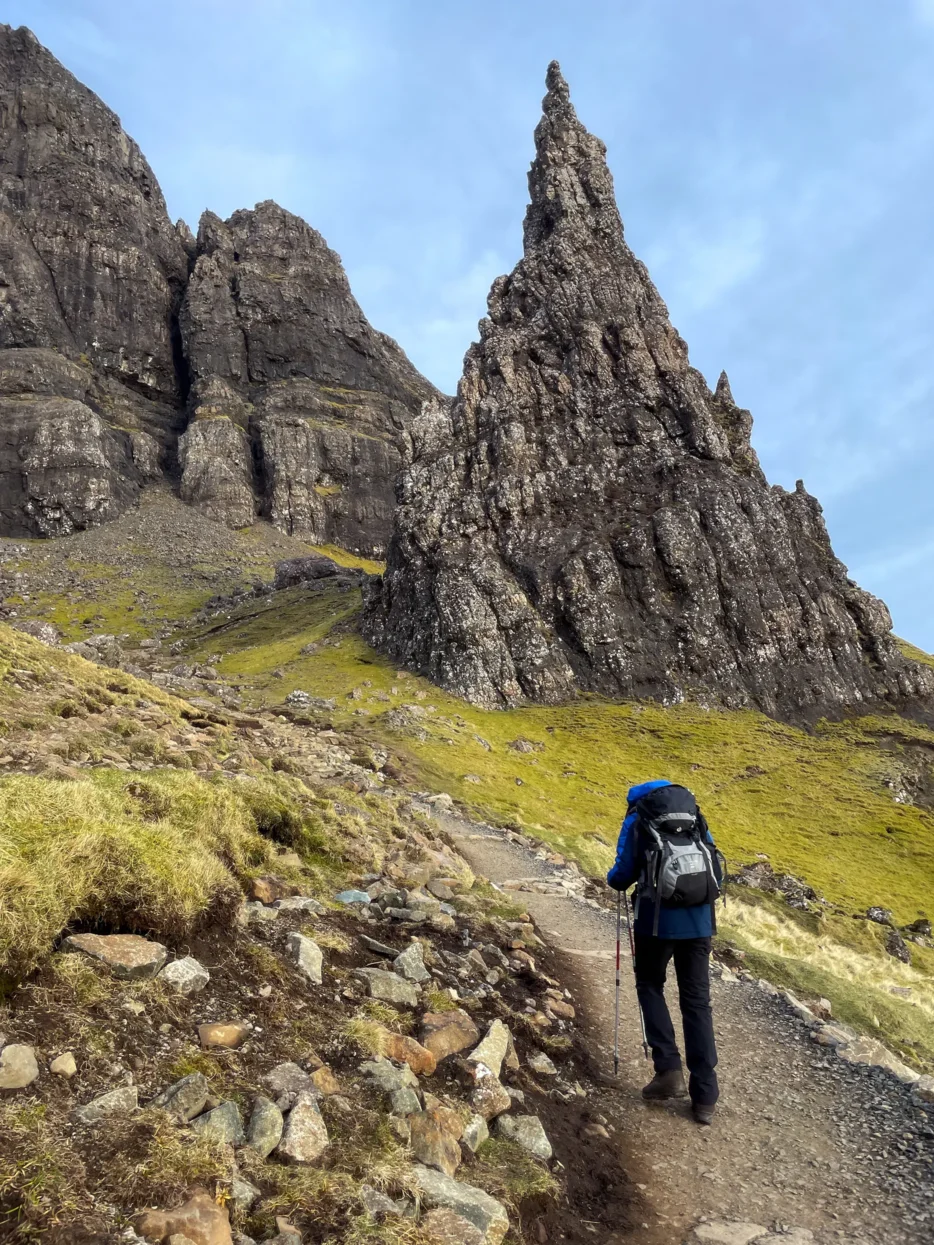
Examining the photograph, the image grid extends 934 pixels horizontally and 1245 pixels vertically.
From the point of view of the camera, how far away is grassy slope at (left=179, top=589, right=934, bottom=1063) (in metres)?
22.2

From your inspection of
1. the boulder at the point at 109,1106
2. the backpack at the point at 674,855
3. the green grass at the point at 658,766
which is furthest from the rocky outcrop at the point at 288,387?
the boulder at the point at 109,1106

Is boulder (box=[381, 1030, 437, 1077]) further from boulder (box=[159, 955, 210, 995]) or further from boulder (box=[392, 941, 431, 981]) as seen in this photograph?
boulder (box=[159, 955, 210, 995])

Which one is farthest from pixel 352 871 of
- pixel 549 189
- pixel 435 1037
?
pixel 549 189

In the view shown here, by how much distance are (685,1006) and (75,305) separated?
187334 millimetres

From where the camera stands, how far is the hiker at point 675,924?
329 inches

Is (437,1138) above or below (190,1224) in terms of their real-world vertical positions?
below

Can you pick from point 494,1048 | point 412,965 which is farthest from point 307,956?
point 494,1048

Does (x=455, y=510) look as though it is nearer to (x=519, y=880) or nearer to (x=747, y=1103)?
(x=519, y=880)

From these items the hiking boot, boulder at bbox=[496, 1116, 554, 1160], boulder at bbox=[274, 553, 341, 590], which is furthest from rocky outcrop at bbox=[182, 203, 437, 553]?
boulder at bbox=[496, 1116, 554, 1160]

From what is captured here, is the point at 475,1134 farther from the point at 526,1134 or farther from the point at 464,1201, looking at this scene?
the point at 464,1201

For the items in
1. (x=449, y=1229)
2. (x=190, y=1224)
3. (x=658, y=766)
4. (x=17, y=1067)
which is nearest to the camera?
(x=190, y=1224)

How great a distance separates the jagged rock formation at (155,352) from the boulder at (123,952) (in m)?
140

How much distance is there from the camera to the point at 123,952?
Answer: 630 cm

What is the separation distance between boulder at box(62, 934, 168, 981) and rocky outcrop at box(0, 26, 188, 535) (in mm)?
140340
